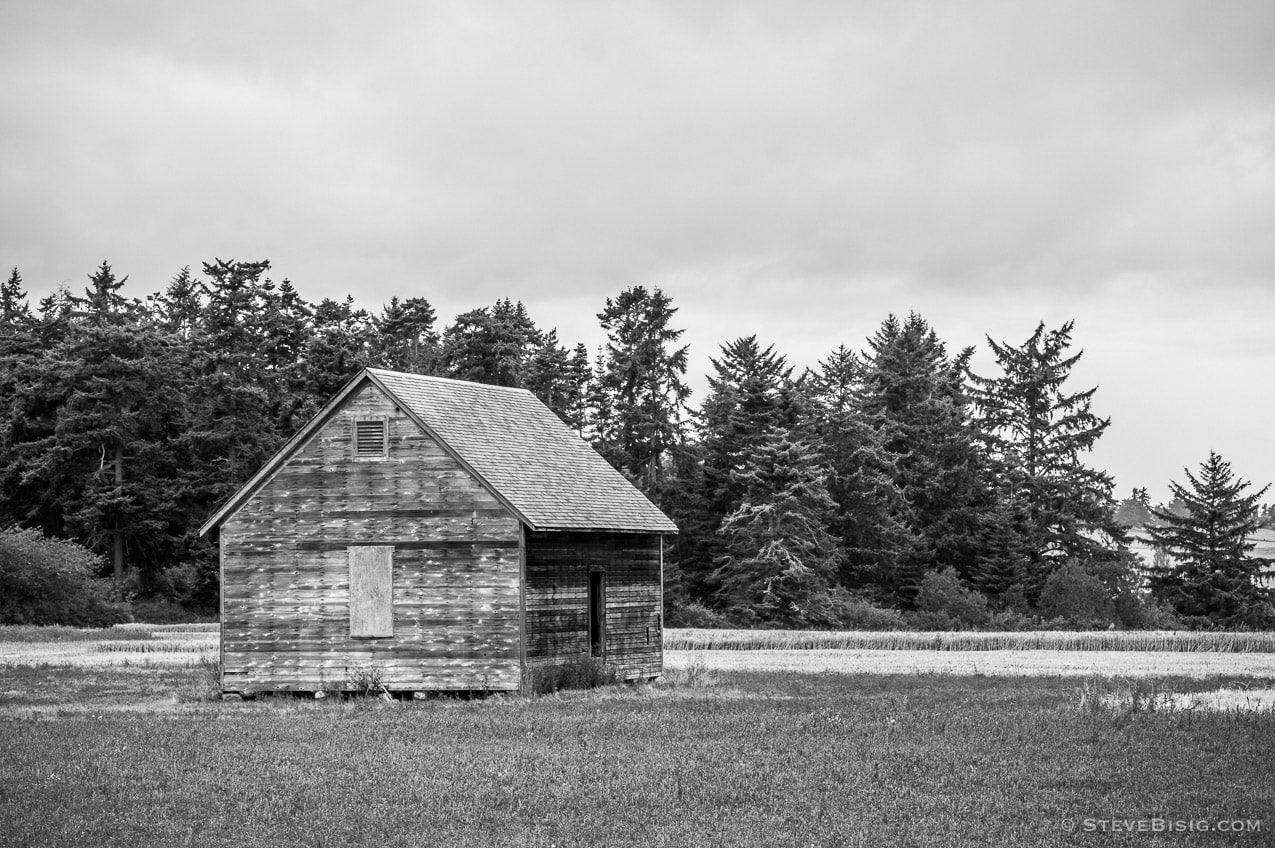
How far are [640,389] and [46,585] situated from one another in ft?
123

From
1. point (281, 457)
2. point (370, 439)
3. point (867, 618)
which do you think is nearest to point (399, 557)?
point (370, 439)

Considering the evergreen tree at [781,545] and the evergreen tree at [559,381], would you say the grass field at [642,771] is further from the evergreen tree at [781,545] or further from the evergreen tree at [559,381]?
the evergreen tree at [559,381]

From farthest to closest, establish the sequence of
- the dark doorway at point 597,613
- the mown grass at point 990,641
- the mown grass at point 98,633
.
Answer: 1. the mown grass at point 98,633
2. the mown grass at point 990,641
3. the dark doorway at point 597,613

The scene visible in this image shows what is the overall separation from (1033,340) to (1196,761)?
238 feet

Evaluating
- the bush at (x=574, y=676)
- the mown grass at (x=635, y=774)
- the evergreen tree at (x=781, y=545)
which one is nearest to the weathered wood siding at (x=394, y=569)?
the bush at (x=574, y=676)

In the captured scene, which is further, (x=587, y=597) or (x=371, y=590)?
(x=587, y=597)

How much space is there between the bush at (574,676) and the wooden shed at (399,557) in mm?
294

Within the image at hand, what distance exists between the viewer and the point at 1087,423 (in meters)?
87.5

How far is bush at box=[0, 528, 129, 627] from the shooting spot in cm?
6456

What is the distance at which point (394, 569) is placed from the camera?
109 ft

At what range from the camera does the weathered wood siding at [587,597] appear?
33344mm

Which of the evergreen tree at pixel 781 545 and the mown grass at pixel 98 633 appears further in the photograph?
the evergreen tree at pixel 781 545

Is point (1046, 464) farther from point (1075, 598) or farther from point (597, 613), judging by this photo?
point (597, 613)

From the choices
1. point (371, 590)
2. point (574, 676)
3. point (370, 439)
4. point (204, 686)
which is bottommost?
point (204, 686)
